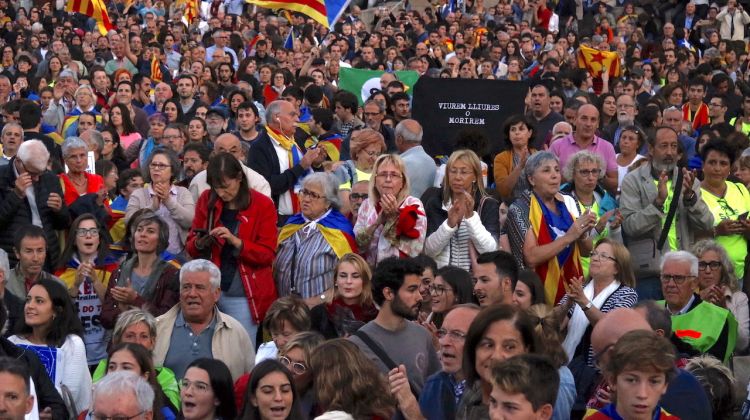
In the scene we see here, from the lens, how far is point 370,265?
32.9 ft

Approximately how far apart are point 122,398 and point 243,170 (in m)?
3.26

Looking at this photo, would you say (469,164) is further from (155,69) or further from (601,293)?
(155,69)

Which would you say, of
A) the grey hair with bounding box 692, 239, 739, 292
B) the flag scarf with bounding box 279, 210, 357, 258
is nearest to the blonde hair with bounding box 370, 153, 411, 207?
the flag scarf with bounding box 279, 210, 357, 258

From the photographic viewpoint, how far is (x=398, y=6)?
104 feet

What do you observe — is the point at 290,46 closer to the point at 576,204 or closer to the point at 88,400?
the point at 576,204

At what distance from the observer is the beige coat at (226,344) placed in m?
8.89

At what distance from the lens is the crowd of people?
6.99 metres

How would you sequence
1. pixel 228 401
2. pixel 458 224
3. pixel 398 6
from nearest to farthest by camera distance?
pixel 228 401 → pixel 458 224 → pixel 398 6

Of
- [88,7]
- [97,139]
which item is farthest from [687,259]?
[88,7]

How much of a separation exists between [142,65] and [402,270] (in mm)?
13322

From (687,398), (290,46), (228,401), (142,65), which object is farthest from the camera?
(290,46)

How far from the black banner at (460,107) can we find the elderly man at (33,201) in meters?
3.35

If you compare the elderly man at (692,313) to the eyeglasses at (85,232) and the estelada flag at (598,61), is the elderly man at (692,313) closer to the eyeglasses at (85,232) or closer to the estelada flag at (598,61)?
the eyeglasses at (85,232)

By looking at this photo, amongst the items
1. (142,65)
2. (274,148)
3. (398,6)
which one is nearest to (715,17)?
(398,6)
